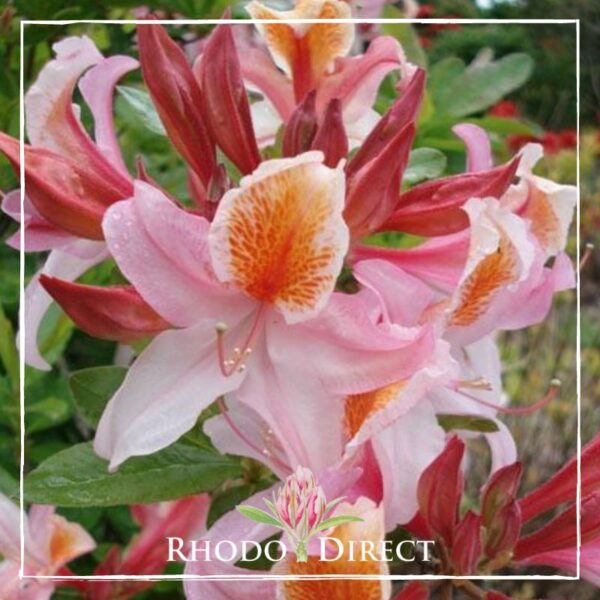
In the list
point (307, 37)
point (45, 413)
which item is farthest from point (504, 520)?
point (45, 413)

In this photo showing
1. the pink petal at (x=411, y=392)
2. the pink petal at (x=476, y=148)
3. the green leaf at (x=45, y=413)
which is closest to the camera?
the pink petal at (x=411, y=392)

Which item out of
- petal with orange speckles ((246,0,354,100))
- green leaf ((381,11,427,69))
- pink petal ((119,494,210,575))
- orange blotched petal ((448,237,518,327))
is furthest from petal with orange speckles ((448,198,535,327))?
green leaf ((381,11,427,69))

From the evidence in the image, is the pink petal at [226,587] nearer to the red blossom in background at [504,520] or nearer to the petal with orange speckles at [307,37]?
the red blossom in background at [504,520]

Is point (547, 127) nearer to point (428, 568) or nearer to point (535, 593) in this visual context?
point (535, 593)

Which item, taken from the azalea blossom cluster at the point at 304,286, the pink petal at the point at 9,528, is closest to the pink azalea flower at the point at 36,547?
the pink petal at the point at 9,528

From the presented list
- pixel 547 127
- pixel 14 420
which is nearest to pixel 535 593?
pixel 547 127

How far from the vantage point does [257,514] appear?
0.43 metres

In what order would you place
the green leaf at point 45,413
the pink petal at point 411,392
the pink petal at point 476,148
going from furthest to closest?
the green leaf at point 45,413 < the pink petal at point 476,148 < the pink petal at point 411,392

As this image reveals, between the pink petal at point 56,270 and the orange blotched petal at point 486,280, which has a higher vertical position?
the pink petal at point 56,270

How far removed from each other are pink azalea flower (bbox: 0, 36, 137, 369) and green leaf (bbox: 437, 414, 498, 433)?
150 millimetres

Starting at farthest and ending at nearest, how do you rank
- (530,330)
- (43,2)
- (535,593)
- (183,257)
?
1. (530,330)
2. (535,593)
3. (43,2)
4. (183,257)

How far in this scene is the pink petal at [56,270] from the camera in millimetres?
447

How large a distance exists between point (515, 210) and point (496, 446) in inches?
4.4

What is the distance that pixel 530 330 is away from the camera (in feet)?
6.15
